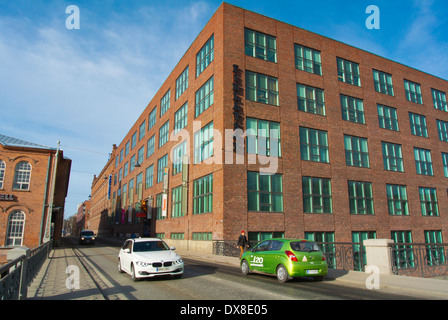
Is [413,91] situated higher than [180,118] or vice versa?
[413,91]

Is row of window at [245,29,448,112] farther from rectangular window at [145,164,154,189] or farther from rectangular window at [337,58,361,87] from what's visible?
rectangular window at [145,164,154,189]

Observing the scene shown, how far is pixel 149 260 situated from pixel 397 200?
29013mm

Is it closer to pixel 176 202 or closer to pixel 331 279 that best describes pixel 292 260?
pixel 331 279

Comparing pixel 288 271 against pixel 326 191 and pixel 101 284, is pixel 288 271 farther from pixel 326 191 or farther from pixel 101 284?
pixel 326 191

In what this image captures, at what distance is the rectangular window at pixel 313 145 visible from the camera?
28.1 metres

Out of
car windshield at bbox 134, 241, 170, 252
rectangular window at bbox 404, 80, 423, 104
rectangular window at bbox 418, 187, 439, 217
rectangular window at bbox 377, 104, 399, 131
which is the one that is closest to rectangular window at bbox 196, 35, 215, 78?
rectangular window at bbox 377, 104, 399, 131

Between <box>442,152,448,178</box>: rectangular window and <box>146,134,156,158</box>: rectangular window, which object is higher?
<box>146,134,156,158</box>: rectangular window

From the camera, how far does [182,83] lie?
3644cm

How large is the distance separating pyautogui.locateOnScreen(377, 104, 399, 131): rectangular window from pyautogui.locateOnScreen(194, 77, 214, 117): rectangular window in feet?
59.9

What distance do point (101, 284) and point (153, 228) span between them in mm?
32218

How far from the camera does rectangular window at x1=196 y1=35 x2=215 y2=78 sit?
95.9 ft

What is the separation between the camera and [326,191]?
28172mm

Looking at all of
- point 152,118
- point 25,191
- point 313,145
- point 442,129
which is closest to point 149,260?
point 313,145

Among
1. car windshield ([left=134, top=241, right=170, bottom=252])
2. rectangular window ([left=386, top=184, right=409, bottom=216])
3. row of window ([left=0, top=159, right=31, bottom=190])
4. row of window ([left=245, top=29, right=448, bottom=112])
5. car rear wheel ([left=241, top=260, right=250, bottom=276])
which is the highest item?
row of window ([left=245, top=29, right=448, bottom=112])
